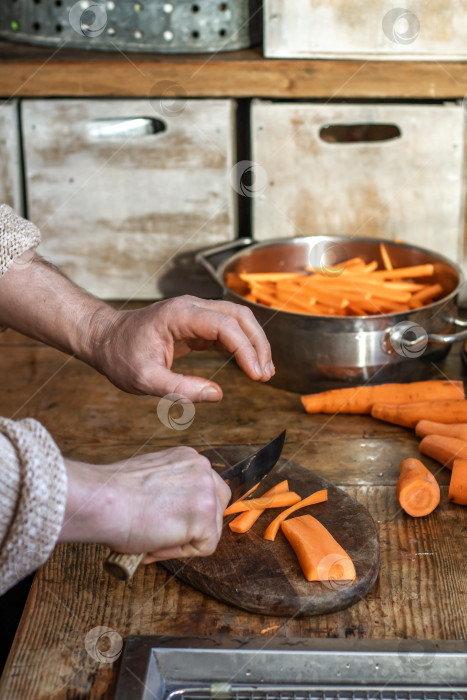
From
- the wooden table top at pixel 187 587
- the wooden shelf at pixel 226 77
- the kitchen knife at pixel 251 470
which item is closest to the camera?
the wooden table top at pixel 187 587

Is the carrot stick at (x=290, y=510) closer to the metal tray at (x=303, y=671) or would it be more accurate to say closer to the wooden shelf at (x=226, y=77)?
the metal tray at (x=303, y=671)

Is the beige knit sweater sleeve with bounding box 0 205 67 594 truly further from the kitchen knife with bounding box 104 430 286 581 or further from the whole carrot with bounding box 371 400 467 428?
the whole carrot with bounding box 371 400 467 428

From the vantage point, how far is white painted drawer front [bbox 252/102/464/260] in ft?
5.97

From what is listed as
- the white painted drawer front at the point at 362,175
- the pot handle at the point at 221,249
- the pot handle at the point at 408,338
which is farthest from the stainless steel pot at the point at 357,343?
the white painted drawer front at the point at 362,175

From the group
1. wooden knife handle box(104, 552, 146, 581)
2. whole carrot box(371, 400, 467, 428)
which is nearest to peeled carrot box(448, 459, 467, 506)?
whole carrot box(371, 400, 467, 428)

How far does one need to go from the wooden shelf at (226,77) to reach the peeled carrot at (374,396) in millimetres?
708

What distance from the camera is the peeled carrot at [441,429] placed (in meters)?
1.31

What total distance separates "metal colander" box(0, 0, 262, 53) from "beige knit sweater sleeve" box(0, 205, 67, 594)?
1.26 meters

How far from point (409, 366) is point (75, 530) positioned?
2.87 feet

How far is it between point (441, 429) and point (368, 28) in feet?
3.02

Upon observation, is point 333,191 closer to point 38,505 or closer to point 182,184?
point 182,184

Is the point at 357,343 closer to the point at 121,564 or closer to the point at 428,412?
the point at 428,412

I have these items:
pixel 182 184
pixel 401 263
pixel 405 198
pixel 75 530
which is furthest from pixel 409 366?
pixel 75 530

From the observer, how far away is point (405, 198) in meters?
1.87
